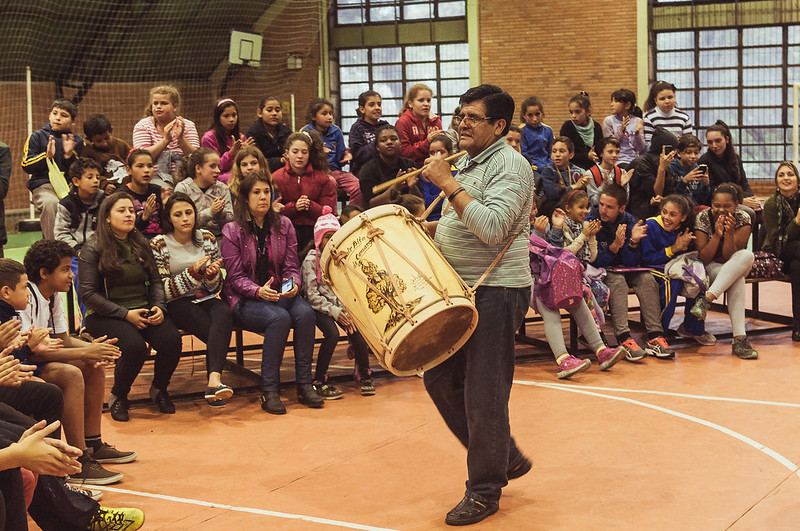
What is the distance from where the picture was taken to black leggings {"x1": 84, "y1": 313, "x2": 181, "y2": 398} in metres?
5.58

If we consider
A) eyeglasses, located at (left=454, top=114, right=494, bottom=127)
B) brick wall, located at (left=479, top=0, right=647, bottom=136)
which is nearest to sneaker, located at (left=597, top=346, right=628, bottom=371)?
eyeglasses, located at (left=454, top=114, right=494, bottom=127)

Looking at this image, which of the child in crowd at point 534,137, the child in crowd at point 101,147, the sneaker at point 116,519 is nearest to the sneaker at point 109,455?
the sneaker at point 116,519

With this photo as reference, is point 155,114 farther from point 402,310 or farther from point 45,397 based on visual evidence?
point 402,310

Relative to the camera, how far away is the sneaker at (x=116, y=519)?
3.71 meters

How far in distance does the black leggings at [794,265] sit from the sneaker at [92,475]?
5638 mm

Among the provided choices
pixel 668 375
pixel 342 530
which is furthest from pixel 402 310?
pixel 668 375

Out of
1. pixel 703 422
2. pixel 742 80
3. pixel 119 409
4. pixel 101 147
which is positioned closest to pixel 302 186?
pixel 101 147

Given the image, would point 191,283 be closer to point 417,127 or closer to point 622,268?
point 417,127

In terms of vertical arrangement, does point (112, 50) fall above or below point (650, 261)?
above

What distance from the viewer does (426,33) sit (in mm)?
19375

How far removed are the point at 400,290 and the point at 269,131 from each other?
457cm

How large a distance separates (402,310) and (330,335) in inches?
103

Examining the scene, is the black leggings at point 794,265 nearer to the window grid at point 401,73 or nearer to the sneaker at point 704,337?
the sneaker at point 704,337

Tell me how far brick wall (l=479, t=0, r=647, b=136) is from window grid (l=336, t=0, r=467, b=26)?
0.77 meters
